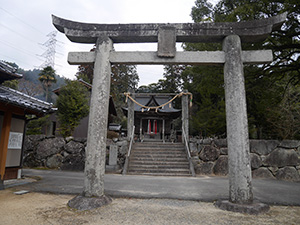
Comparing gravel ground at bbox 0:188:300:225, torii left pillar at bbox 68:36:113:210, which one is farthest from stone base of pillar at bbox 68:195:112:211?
gravel ground at bbox 0:188:300:225

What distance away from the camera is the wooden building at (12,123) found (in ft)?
20.4

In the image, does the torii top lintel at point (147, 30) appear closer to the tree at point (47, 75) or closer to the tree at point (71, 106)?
the tree at point (71, 106)

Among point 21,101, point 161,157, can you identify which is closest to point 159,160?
point 161,157

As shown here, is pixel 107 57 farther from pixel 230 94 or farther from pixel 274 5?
pixel 274 5

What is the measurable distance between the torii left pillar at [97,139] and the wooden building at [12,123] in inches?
113

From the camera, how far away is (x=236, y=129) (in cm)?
437

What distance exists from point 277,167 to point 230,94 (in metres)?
7.18

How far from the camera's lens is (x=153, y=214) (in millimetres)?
3689

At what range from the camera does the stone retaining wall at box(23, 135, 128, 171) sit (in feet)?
35.6

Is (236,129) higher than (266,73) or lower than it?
lower

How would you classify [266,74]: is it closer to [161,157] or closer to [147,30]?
[147,30]

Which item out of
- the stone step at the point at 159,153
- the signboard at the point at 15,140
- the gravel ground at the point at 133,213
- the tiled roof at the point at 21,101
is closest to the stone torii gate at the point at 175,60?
the gravel ground at the point at 133,213

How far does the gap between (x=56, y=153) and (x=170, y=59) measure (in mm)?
9548

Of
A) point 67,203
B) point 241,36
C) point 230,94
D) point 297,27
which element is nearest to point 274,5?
point 297,27
